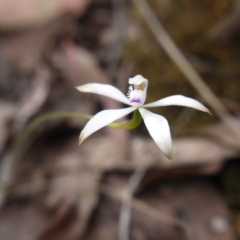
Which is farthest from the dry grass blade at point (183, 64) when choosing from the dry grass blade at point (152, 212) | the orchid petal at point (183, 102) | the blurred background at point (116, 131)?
the orchid petal at point (183, 102)

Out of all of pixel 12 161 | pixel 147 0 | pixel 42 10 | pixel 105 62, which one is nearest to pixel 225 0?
pixel 147 0

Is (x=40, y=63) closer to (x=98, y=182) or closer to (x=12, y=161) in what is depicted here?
(x=12, y=161)

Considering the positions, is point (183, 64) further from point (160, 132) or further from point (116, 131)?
point (160, 132)

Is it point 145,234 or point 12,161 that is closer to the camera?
point 145,234

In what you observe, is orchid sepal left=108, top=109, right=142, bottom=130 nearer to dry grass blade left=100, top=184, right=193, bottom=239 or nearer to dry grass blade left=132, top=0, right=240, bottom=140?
dry grass blade left=100, top=184, right=193, bottom=239

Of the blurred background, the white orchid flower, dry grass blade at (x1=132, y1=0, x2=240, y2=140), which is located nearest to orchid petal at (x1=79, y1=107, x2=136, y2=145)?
the white orchid flower

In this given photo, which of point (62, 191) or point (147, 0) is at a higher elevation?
point (147, 0)
